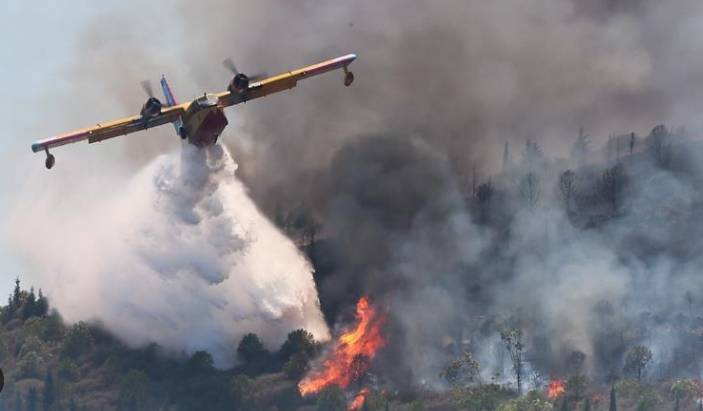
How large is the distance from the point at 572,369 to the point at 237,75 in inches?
1959

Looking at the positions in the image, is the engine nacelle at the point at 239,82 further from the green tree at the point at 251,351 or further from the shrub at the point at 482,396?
the shrub at the point at 482,396

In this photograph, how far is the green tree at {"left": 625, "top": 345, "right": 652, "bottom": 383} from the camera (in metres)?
136

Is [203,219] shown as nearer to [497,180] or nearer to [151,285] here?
[151,285]

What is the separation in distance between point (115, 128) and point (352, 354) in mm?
37026

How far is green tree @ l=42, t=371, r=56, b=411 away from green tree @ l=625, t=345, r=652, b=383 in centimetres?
5828

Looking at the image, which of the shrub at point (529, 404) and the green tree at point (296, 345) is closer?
the shrub at point (529, 404)

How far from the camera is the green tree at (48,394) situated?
138375mm

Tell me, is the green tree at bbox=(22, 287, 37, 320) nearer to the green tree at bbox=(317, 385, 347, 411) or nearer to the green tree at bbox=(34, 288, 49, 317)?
the green tree at bbox=(34, 288, 49, 317)

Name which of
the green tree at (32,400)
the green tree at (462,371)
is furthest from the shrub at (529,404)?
the green tree at (32,400)

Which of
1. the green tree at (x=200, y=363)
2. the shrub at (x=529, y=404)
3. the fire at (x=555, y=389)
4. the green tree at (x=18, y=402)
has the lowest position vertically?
the shrub at (x=529, y=404)

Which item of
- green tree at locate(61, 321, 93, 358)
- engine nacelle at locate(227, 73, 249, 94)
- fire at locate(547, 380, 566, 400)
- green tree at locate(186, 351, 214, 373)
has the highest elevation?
engine nacelle at locate(227, 73, 249, 94)

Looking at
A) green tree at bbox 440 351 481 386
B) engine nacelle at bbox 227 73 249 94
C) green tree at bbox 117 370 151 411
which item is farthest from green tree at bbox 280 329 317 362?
engine nacelle at bbox 227 73 249 94

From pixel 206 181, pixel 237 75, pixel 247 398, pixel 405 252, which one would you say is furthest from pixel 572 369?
pixel 237 75

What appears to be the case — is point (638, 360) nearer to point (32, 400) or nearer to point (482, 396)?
point (482, 396)
